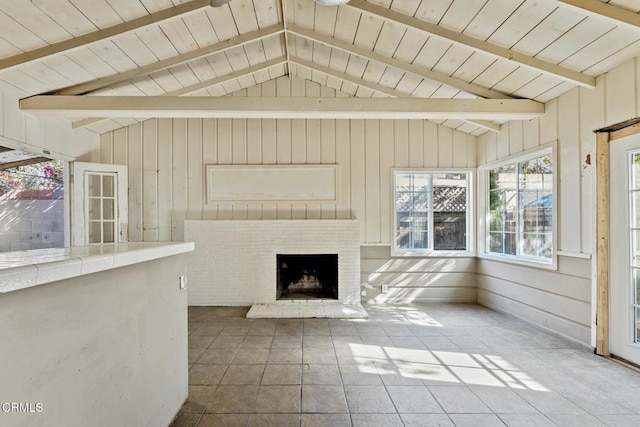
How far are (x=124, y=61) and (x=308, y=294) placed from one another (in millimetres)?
3813

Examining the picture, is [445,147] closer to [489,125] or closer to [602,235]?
[489,125]

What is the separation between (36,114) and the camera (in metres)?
3.42

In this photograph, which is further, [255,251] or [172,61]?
[255,251]

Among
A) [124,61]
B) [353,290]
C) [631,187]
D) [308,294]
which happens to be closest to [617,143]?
[631,187]

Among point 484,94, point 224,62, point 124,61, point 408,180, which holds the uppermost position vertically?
point 224,62

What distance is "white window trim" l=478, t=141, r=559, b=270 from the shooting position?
342cm

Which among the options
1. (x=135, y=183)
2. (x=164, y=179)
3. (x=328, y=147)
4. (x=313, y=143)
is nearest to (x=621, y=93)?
(x=328, y=147)

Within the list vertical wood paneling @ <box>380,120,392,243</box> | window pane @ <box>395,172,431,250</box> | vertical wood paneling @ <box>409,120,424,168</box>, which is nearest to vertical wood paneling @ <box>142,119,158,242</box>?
vertical wood paneling @ <box>380,120,392,243</box>

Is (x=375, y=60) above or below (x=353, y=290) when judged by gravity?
above

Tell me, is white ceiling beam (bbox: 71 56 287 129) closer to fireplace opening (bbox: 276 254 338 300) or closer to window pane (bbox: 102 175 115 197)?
window pane (bbox: 102 175 115 197)

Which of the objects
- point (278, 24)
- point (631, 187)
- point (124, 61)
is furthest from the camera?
point (278, 24)

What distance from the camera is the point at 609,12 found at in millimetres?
2174

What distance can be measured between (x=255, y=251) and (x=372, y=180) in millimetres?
2122

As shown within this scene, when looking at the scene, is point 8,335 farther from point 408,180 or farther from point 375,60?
point 408,180
